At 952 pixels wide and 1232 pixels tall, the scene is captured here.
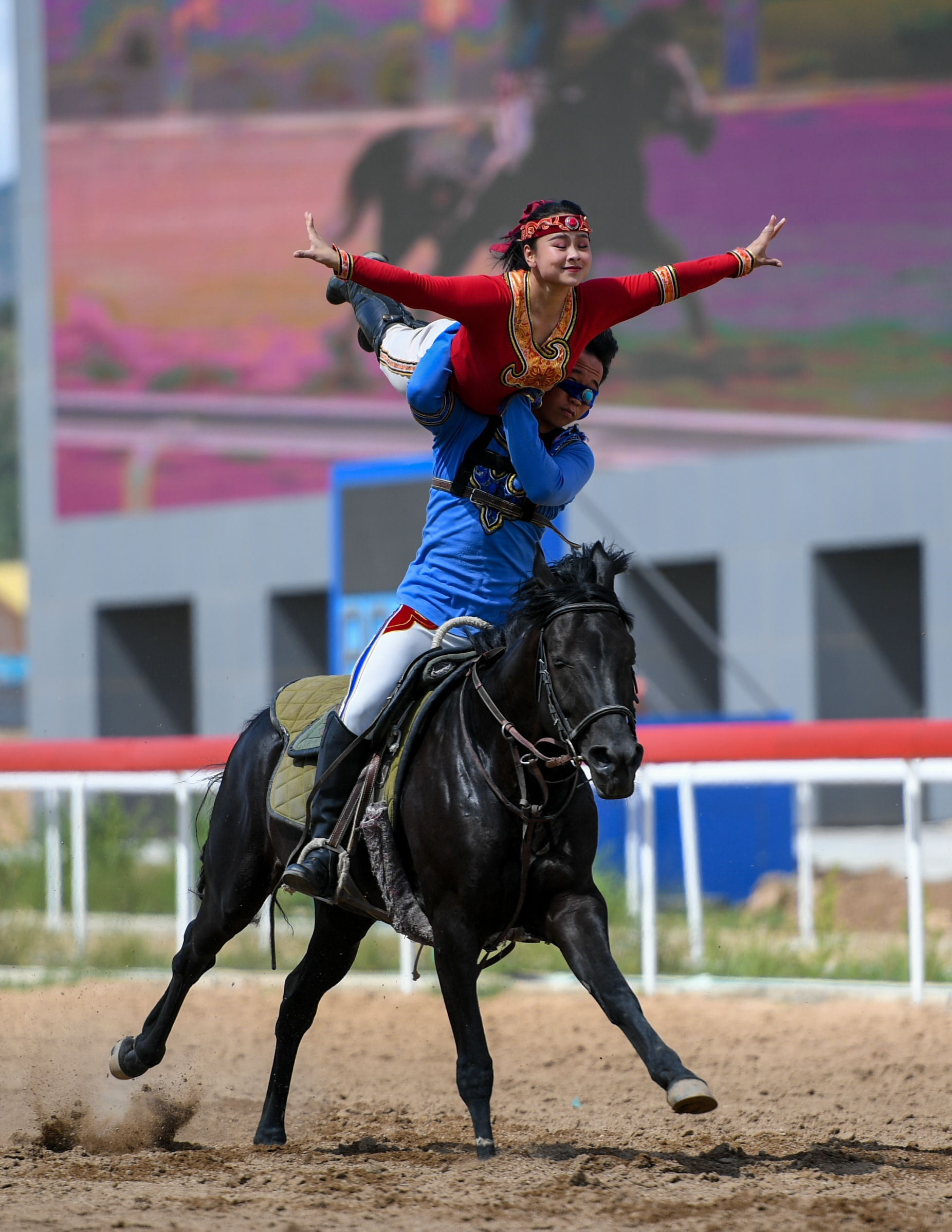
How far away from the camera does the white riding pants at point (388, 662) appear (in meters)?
5.82

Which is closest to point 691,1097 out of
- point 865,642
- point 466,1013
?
point 466,1013

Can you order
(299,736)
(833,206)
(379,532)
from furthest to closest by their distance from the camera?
(833,206) < (379,532) < (299,736)

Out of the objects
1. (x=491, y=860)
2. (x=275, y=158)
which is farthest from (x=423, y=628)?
(x=275, y=158)

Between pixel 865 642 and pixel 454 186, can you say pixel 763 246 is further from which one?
pixel 454 186

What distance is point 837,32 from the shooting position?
79.0 feet

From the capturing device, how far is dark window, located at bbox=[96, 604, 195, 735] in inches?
1130

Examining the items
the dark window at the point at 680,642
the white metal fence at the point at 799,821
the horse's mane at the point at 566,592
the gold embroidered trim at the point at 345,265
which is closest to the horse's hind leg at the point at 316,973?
the horse's mane at the point at 566,592

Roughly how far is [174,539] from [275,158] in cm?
669

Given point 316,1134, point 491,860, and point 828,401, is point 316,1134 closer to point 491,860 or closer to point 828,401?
point 491,860

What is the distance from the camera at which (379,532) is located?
43.3 ft

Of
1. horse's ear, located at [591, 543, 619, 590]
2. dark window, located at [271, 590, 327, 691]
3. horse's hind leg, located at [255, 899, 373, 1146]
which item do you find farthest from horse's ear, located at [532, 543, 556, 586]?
dark window, located at [271, 590, 327, 691]

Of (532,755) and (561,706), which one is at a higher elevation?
(561,706)

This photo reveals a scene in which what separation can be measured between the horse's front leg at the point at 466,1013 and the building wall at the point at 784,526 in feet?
55.3

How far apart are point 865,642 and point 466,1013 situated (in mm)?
18633
